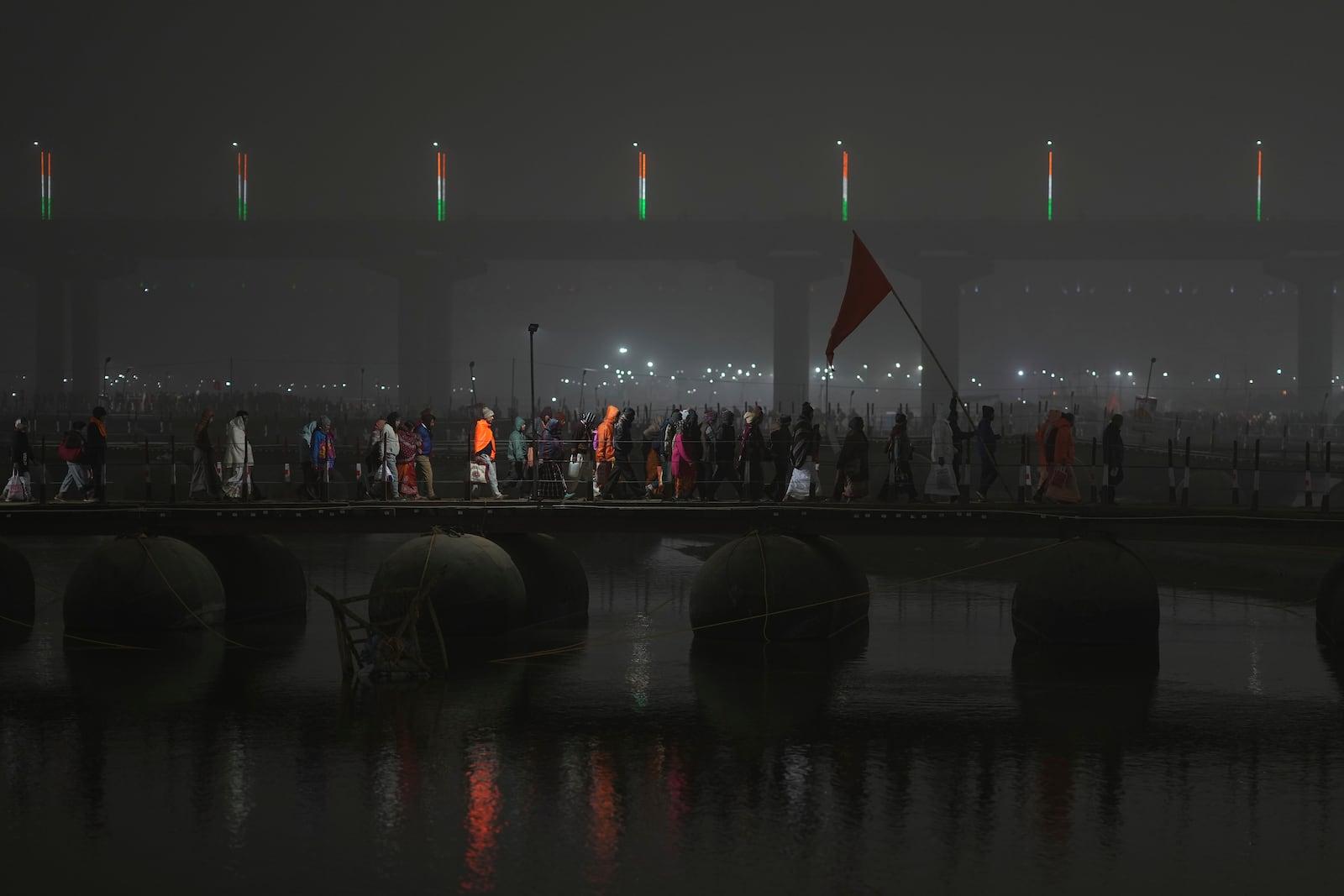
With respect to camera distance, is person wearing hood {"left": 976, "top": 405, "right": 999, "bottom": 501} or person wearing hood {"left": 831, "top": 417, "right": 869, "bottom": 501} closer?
person wearing hood {"left": 976, "top": 405, "right": 999, "bottom": 501}

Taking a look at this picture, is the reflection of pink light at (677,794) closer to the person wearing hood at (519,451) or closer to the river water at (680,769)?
the river water at (680,769)

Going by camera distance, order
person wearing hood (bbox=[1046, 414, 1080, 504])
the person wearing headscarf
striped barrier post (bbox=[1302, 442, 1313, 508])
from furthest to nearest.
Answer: the person wearing headscarf, striped barrier post (bbox=[1302, 442, 1313, 508]), person wearing hood (bbox=[1046, 414, 1080, 504])

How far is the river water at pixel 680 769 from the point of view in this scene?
1295 cm

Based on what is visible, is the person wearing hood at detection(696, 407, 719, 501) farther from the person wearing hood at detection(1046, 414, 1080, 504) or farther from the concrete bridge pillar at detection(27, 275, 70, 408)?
the concrete bridge pillar at detection(27, 275, 70, 408)

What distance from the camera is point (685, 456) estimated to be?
27750 mm

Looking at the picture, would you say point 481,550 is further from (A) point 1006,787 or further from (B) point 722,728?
(A) point 1006,787

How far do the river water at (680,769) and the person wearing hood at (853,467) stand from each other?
109 inches

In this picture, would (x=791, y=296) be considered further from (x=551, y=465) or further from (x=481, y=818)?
(x=481, y=818)

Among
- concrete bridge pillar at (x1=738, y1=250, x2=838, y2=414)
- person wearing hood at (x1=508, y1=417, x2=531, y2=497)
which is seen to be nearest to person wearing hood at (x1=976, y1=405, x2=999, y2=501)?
person wearing hood at (x1=508, y1=417, x2=531, y2=497)

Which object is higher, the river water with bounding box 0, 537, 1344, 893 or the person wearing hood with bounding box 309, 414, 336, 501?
the person wearing hood with bounding box 309, 414, 336, 501

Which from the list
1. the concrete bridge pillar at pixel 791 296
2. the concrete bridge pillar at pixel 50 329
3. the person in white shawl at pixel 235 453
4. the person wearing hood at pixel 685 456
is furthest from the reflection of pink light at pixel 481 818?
the concrete bridge pillar at pixel 50 329

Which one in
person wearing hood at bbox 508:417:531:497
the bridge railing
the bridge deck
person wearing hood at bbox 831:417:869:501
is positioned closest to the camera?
the bridge deck

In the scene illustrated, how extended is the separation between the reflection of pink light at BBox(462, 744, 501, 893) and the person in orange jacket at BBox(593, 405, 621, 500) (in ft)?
37.3

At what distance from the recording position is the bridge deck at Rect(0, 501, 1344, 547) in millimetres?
24344
